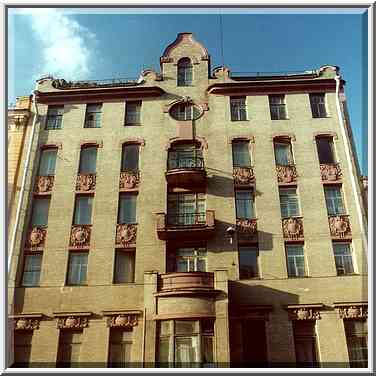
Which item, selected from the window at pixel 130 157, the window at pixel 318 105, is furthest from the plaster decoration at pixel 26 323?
the window at pixel 318 105

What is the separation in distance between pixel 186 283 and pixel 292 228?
19.3 ft

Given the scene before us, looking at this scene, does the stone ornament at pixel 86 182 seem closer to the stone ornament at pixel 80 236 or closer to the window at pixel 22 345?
the stone ornament at pixel 80 236

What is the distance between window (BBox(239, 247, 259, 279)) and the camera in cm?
1883

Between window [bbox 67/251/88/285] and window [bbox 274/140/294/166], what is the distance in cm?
1070

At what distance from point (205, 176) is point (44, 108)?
995 centimetres

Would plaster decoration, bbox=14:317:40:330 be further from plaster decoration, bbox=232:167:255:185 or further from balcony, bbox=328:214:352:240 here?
balcony, bbox=328:214:352:240

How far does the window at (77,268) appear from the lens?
1889cm

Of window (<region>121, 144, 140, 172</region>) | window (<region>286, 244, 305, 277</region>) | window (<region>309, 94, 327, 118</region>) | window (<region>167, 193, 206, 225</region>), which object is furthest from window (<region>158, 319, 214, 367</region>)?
window (<region>309, 94, 327, 118</region>)

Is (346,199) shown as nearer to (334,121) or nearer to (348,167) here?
(348,167)


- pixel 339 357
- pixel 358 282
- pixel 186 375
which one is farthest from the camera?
pixel 358 282

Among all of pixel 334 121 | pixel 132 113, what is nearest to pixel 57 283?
pixel 132 113

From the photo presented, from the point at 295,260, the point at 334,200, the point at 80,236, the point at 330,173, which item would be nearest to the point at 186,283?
the point at 295,260

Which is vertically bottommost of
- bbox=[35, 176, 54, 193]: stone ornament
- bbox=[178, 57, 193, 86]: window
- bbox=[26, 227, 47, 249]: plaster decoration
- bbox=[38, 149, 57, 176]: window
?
bbox=[26, 227, 47, 249]: plaster decoration

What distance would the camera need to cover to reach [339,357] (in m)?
16.9
